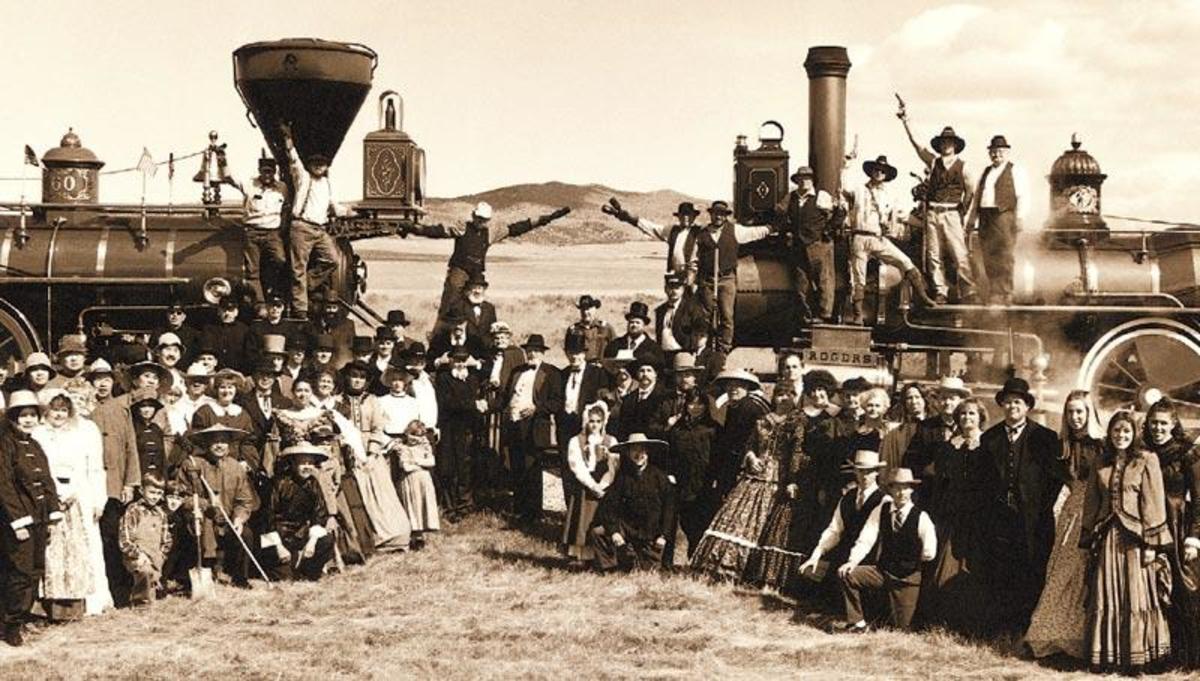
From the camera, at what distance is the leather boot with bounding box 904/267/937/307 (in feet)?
50.8

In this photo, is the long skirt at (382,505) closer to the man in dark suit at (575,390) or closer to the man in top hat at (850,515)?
the man in dark suit at (575,390)

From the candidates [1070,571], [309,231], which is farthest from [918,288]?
[1070,571]

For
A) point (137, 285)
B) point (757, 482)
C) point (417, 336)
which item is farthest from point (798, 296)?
point (417, 336)

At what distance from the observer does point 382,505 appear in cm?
1277

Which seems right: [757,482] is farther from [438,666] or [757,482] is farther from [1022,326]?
[1022,326]

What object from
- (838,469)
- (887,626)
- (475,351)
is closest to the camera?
(887,626)

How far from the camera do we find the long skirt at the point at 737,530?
11438mm

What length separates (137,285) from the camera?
650 inches

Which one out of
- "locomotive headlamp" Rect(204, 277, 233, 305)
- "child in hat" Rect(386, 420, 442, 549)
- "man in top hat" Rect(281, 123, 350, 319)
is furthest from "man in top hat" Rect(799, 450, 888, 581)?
"locomotive headlamp" Rect(204, 277, 233, 305)

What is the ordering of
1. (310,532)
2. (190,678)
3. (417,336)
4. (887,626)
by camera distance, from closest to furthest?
(190,678) < (887,626) < (310,532) < (417,336)

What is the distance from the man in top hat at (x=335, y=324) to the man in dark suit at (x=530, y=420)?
2002 mm

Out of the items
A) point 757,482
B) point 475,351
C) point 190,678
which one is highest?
point 475,351

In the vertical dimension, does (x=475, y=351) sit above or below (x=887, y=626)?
above

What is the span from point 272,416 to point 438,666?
357 cm
